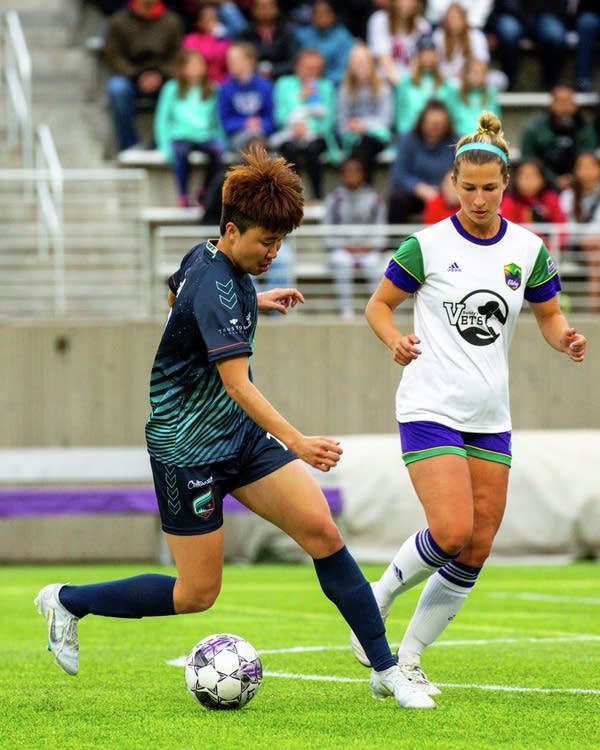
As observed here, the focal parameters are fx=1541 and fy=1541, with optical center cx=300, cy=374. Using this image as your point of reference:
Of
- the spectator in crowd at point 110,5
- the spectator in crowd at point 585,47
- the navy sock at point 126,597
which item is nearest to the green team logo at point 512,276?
the navy sock at point 126,597


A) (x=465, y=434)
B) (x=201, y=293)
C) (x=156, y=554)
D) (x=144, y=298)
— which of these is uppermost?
(x=201, y=293)

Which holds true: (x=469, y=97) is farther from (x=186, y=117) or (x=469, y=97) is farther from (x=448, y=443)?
(x=448, y=443)

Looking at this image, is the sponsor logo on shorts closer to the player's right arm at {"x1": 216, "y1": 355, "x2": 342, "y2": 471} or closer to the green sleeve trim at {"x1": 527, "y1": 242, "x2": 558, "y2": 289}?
the player's right arm at {"x1": 216, "y1": 355, "x2": 342, "y2": 471}

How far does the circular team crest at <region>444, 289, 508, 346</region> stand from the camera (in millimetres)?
6410

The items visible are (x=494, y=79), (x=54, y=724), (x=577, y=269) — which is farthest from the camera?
(x=494, y=79)

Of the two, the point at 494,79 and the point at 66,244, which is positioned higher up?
the point at 494,79

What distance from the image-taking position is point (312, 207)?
58.0 ft

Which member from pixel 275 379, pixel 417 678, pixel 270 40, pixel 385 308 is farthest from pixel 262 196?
pixel 270 40

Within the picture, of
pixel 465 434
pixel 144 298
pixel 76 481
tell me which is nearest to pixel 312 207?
pixel 144 298

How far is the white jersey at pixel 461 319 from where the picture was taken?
6.41 metres

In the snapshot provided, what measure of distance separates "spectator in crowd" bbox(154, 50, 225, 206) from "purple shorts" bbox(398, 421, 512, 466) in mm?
11632

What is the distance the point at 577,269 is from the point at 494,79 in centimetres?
387

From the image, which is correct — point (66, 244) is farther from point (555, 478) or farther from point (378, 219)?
point (555, 478)

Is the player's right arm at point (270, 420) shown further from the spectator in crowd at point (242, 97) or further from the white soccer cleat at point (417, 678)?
the spectator in crowd at point (242, 97)
